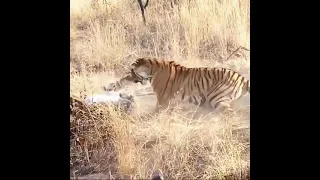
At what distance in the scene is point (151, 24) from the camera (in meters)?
2.88

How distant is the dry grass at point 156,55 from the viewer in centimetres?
279

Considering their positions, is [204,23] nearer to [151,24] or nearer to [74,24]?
[151,24]

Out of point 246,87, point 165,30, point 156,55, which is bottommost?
point 246,87

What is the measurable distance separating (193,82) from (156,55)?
233 mm

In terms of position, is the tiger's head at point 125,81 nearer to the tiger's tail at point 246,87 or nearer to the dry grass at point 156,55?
the dry grass at point 156,55

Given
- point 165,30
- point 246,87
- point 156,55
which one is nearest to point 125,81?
point 156,55

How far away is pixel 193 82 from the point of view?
2891 mm

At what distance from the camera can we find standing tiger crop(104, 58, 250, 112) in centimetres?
287

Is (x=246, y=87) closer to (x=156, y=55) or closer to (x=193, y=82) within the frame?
(x=193, y=82)

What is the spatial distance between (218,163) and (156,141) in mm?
328

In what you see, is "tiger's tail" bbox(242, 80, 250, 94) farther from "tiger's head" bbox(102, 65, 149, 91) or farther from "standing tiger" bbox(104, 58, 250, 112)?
"tiger's head" bbox(102, 65, 149, 91)

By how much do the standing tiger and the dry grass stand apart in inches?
1.7
